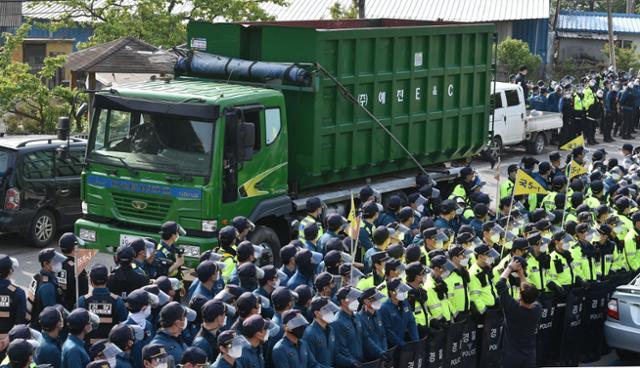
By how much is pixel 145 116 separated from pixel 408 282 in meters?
5.07

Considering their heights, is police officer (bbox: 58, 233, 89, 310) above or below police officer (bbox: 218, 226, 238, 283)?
below

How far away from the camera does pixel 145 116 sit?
1460 centimetres

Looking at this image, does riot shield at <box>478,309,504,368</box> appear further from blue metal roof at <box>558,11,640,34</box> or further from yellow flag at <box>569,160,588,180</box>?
blue metal roof at <box>558,11,640,34</box>

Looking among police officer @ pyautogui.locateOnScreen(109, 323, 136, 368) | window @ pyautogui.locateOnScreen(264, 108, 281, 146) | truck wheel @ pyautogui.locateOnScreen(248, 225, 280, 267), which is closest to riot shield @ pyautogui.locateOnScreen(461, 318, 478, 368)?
truck wheel @ pyautogui.locateOnScreen(248, 225, 280, 267)

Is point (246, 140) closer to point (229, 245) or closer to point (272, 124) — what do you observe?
point (272, 124)

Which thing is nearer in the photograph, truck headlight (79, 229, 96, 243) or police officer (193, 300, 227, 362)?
police officer (193, 300, 227, 362)

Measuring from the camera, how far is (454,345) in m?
11.4

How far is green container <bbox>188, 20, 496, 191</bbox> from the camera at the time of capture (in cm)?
1571

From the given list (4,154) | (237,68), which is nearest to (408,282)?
(237,68)

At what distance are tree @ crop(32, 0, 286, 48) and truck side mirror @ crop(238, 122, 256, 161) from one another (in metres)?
11.8

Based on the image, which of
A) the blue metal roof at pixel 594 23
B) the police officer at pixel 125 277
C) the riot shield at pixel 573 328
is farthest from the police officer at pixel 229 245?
the blue metal roof at pixel 594 23

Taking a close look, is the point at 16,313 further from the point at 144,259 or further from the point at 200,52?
the point at 200,52

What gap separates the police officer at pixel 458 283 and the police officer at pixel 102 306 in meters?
3.32

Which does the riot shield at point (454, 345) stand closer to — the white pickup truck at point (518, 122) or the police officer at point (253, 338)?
the police officer at point (253, 338)
